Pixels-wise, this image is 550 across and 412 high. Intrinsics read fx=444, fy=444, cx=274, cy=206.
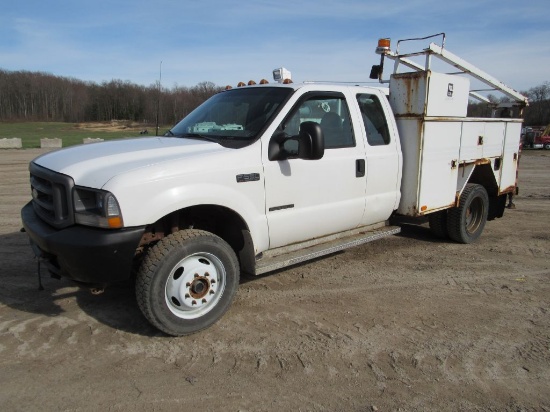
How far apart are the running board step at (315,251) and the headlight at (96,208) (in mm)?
1417

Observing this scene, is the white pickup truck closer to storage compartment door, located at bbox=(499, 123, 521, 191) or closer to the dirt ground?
the dirt ground

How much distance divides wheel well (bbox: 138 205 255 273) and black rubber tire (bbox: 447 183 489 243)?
3527mm

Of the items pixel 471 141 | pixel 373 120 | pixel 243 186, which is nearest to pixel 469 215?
pixel 471 141

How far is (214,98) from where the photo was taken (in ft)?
16.5

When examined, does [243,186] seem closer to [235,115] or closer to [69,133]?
[235,115]

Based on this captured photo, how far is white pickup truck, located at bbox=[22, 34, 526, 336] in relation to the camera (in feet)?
10.7

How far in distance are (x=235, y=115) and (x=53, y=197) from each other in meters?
1.85

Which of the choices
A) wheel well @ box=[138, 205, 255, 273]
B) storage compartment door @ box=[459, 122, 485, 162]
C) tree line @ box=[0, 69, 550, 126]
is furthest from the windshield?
tree line @ box=[0, 69, 550, 126]

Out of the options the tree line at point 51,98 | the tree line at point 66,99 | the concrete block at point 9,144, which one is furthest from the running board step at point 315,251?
the tree line at point 51,98

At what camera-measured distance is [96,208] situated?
3223mm

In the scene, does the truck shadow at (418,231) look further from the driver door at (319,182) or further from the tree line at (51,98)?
the tree line at (51,98)

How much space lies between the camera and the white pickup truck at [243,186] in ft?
10.7

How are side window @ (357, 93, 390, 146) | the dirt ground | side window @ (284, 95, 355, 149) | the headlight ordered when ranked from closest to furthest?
the dirt ground < the headlight < side window @ (284, 95, 355, 149) < side window @ (357, 93, 390, 146)

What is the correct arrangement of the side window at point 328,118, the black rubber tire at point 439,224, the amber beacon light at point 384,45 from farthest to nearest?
the black rubber tire at point 439,224, the amber beacon light at point 384,45, the side window at point 328,118
